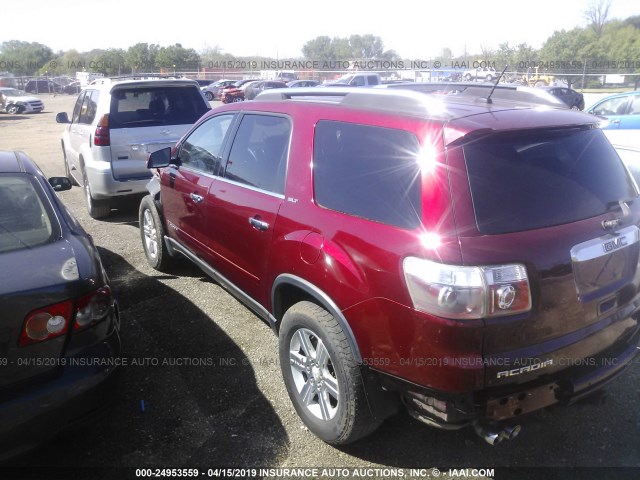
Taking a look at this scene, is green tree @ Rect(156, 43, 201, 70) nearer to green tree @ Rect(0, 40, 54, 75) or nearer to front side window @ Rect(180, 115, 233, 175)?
green tree @ Rect(0, 40, 54, 75)

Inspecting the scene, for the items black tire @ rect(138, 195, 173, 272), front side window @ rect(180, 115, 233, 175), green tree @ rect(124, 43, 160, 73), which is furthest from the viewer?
green tree @ rect(124, 43, 160, 73)

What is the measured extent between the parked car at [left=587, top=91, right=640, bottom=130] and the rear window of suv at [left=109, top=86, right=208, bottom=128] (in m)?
6.66

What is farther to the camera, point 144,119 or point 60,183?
point 144,119

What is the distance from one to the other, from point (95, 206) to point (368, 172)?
5.79m

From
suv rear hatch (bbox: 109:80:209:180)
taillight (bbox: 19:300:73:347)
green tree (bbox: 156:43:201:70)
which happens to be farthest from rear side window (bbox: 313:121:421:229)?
green tree (bbox: 156:43:201:70)

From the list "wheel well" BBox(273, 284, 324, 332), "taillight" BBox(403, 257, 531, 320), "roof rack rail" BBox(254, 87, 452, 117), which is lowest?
"wheel well" BBox(273, 284, 324, 332)

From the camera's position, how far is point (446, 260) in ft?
6.73

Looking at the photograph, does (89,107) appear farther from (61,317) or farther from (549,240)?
(549,240)

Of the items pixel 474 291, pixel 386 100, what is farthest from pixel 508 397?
pixel 386 100

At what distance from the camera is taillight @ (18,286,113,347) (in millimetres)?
2301

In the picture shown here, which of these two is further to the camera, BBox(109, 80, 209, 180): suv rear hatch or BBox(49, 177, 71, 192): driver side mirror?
BBox(109, 80, 209, 180): suv rear hatch

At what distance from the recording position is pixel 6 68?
6462 centimetres

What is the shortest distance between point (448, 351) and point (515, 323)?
1.00 feet

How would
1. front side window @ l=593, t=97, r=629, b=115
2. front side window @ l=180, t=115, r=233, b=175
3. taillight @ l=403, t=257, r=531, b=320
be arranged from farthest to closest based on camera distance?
front side window @ l=593, t=97, r=629, b=115 → front side window @ l=180, t=115, r=233, b=175 → taillight @ l=403, t=257, r=531, b=320
